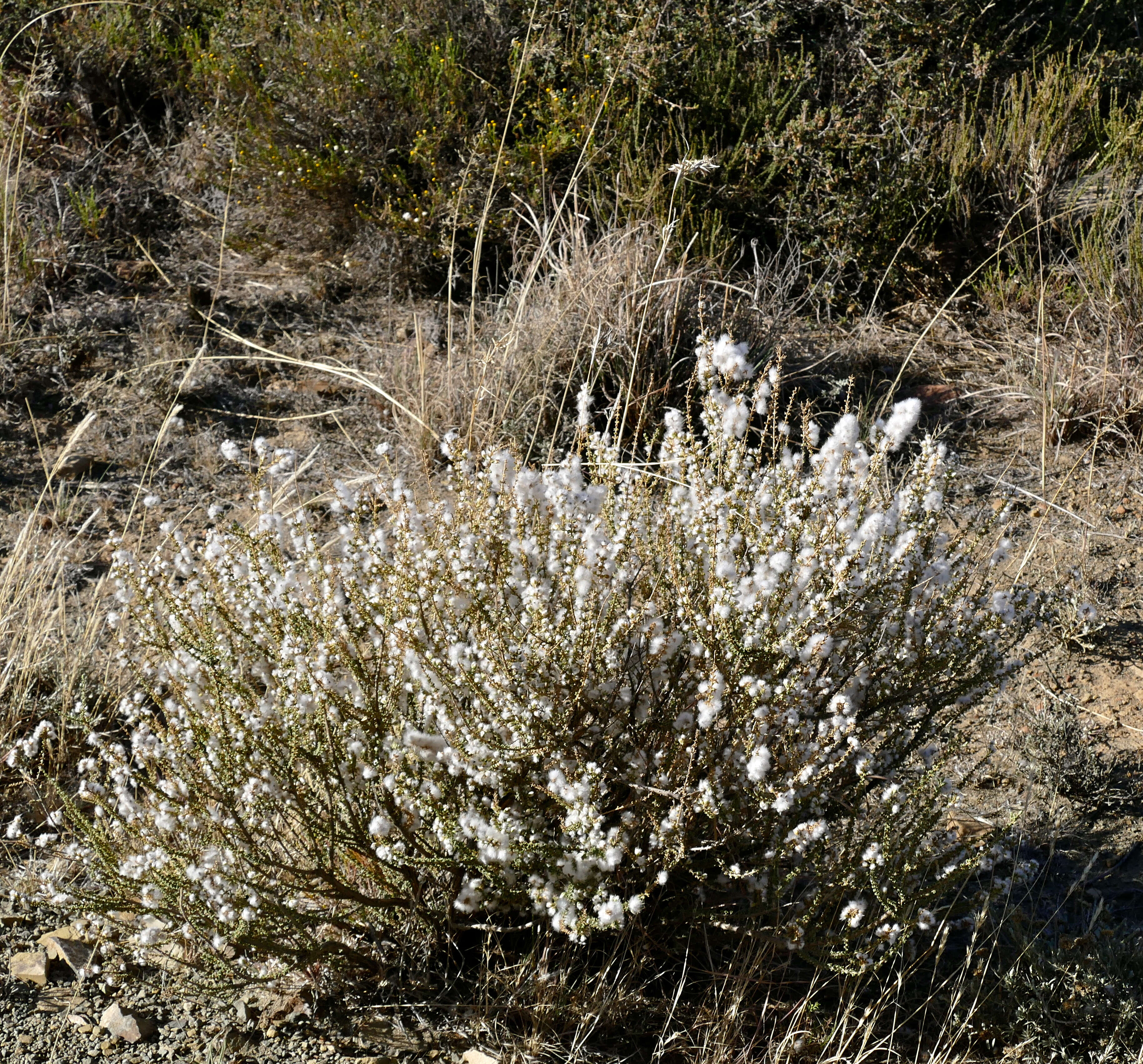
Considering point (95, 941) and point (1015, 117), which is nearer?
point (95, 941)

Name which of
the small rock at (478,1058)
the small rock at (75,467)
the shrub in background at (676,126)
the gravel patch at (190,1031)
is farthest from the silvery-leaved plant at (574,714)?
the shrub in background at (676,126)

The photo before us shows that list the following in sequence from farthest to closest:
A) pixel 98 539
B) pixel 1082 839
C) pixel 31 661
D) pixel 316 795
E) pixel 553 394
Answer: pixel 553 394 < pixel 98 539 < pixel 31 661 < pixel 1082 839 < pixel 316 795

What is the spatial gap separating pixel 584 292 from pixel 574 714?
2550 mm

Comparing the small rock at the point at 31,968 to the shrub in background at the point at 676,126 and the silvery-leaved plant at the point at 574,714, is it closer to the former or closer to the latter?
the silvery-leaved plant at the point at 574,714

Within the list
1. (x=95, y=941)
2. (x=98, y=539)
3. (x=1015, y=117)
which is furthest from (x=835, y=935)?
(x=1015, y=117)

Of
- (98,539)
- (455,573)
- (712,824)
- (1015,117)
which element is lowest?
(98,539)

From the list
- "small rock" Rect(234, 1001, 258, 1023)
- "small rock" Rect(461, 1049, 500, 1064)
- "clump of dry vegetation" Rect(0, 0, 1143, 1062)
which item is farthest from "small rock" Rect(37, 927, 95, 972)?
"small rock" Rect(461, 1049, 500, 1064)

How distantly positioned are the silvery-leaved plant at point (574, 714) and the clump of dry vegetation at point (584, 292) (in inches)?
8.3

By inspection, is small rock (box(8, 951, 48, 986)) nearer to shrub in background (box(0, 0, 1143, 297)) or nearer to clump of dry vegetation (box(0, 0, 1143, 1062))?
clump of dry vegetation (box(0, 0, 1143, 1062))

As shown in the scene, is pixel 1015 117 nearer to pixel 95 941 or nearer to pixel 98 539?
pixel 98 539

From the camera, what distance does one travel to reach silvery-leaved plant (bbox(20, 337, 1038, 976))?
2.18m

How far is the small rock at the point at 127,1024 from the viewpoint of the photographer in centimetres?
242

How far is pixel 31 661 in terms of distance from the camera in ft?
11.0

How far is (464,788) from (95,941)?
1.08m
